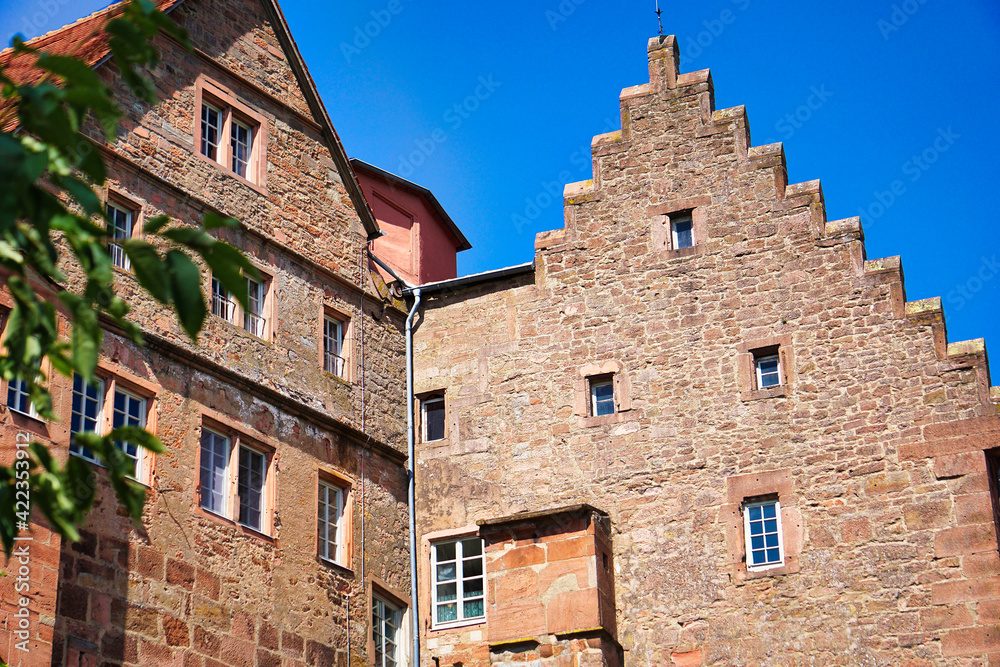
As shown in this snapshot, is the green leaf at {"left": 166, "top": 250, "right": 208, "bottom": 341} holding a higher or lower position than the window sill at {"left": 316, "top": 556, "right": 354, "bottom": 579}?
lower

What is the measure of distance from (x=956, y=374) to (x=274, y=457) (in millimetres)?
8080

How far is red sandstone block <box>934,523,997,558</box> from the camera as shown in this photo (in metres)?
16.3

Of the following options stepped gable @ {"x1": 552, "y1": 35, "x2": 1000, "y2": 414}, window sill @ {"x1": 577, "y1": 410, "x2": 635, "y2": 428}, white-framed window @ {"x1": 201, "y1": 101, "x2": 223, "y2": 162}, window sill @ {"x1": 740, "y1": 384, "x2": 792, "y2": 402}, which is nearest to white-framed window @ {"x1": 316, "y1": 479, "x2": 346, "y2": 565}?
window sill @ {"x1": 577, "y1": 410, "x2": 635, "y2": 428}

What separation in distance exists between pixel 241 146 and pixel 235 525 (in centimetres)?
521

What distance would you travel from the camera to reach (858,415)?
57.3 feet

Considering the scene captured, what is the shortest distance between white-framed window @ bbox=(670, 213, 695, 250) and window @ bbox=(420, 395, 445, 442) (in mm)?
3819

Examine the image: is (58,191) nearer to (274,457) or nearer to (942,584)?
(274,457)

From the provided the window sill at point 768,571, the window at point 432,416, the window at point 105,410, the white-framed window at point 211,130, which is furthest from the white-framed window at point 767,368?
the window at point 105,410

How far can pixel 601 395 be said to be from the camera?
18969 millimetres

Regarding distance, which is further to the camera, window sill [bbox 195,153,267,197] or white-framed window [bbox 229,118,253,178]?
white-framed window [bbox 229,118,253,178]

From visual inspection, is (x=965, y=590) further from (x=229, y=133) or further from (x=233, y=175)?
(x=229, y=133)

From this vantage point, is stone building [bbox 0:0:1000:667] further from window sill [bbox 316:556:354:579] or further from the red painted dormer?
the red painted dormer

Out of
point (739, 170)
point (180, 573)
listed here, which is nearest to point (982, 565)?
point (739, 170)

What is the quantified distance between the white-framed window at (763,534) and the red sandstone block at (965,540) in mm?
1803
